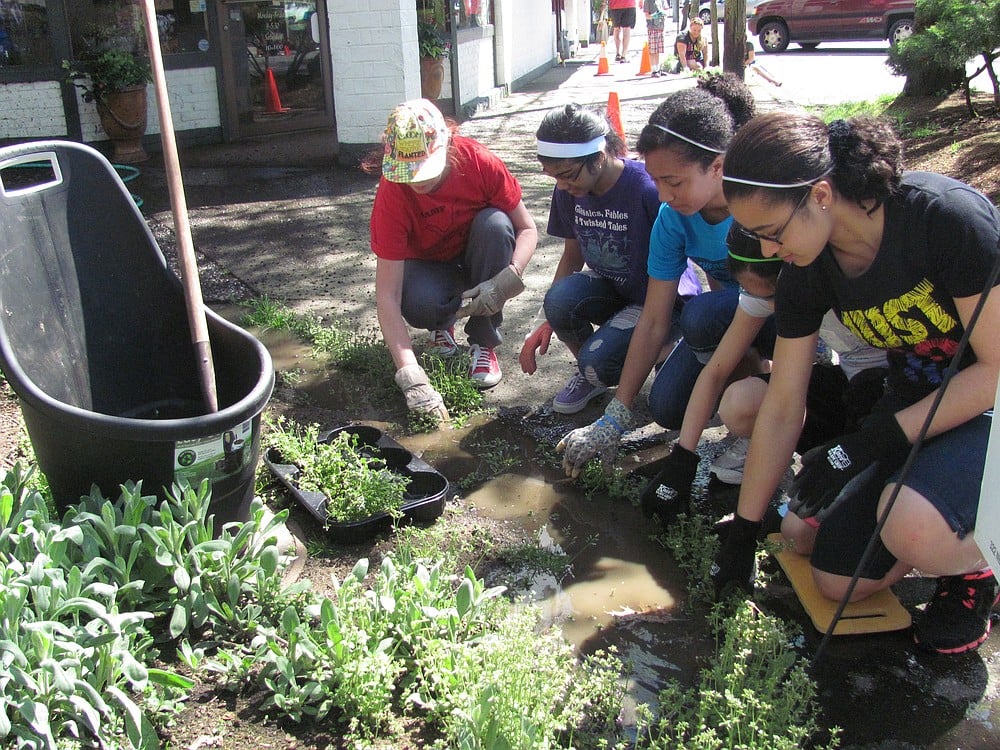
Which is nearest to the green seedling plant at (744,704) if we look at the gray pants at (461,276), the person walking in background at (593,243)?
the person walking in background at (593,243)

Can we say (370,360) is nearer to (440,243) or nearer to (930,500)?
(440,243)

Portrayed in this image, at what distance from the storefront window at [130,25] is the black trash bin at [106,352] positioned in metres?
6.10

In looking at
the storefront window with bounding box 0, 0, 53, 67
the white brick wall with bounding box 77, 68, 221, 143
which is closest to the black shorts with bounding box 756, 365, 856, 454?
the white brick wall with bounding box 77, 68, 221, 143

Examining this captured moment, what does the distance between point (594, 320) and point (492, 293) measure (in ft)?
1.47

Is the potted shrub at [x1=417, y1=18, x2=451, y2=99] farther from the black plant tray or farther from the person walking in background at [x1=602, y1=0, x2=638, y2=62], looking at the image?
the person walking in background at [x1=602, y1=0, x2=638, y2=62]

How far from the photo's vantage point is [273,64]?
955 centimetres

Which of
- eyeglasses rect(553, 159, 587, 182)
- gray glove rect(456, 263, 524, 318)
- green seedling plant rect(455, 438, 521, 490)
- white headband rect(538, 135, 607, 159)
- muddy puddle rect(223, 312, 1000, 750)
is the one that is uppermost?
white headband rect(538, 135, 607, 159)

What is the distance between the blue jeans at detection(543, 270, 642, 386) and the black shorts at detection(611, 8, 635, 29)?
55.5ft

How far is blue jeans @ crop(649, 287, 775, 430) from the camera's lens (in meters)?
3.10

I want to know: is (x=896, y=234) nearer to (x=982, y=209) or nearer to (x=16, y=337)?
(x=982, y=209)

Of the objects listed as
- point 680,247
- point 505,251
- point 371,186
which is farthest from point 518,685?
point 371,186

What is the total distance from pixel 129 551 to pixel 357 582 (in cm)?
57

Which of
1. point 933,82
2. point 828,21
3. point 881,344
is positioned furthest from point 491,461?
point 828,21

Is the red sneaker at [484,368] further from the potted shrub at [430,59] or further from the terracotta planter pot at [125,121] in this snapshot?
the potted shrub at [430,59]
